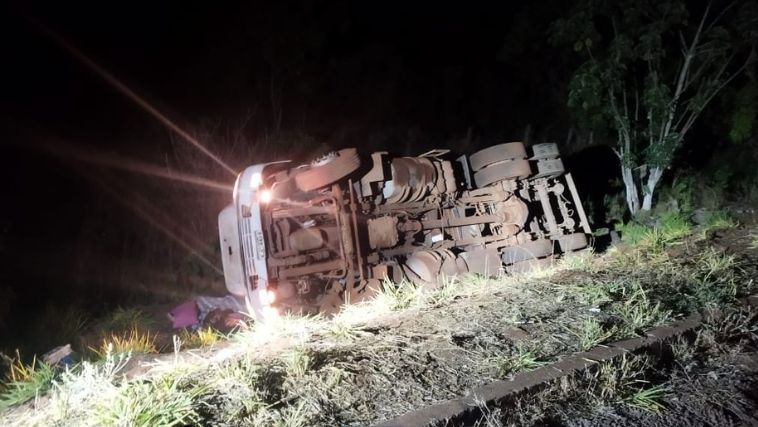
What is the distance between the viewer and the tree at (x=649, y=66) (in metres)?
8.03

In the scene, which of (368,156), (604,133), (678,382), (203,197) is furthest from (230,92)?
(678,382)

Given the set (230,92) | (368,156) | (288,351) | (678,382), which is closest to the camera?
(678,382)

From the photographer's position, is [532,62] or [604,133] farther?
[532,62]

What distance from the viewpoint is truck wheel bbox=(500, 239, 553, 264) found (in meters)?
6.07

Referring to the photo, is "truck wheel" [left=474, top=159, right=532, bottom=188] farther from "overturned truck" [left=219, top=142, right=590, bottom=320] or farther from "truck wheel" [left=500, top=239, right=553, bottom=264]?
"truck wheel" [left=500, top=239, right=553, bottom=264]

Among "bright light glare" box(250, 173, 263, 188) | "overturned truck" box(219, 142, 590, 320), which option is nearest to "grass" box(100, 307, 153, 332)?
"overturned truck" box(219, 142, 590, 320)

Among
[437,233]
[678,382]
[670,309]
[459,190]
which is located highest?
[459,190]

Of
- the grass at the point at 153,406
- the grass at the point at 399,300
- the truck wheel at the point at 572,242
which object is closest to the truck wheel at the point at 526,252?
the truck wheel at the point at 572,242

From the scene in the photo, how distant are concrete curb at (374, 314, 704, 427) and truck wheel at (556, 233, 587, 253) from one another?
304 centimetres

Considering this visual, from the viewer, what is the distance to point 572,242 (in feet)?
20.7

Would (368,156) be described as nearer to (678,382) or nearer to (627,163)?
(678,382)

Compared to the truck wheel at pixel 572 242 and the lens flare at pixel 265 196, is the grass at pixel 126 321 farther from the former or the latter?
the truck wheel at pixel 572 242

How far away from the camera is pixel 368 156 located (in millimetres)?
5938

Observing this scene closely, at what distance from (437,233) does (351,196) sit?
4.15 ft
